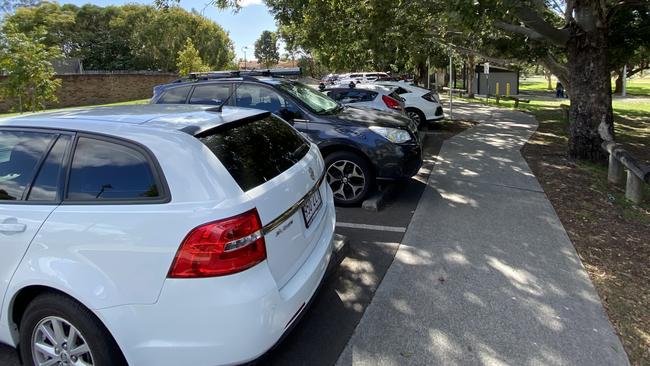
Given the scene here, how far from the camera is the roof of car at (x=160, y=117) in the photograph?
2.69 m

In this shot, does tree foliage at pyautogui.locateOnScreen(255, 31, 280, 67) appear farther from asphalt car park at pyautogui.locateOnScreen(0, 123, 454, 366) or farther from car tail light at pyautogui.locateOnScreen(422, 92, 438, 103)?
asphalt car park at pyautogui.locateOnScreen(0, 123, 454, 366)

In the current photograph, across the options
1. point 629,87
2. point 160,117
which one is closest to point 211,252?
point 160,117

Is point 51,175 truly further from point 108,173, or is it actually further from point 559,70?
point 559,70

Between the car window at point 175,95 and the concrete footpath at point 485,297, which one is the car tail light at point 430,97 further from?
the car window at point 175,95

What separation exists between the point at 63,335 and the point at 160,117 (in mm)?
1371

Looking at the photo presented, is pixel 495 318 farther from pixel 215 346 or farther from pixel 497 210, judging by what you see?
pixel 497 210

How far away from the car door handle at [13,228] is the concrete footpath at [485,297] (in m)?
2.02

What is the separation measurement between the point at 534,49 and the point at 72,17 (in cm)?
6365

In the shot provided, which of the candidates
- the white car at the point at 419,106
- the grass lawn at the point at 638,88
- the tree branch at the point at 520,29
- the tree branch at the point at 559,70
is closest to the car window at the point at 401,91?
the white car at the point at 419,106

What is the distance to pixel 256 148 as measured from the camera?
114 inches

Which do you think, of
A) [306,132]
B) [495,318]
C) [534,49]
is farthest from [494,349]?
[534,49]

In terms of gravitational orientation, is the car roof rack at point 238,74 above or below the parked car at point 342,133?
above

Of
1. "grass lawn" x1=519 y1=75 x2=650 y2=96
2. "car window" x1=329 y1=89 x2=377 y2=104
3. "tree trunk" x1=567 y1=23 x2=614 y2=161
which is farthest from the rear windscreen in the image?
"grass lawn" x1=519 y1=75 x2=650 y2=96

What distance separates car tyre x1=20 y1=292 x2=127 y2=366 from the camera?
235cm
